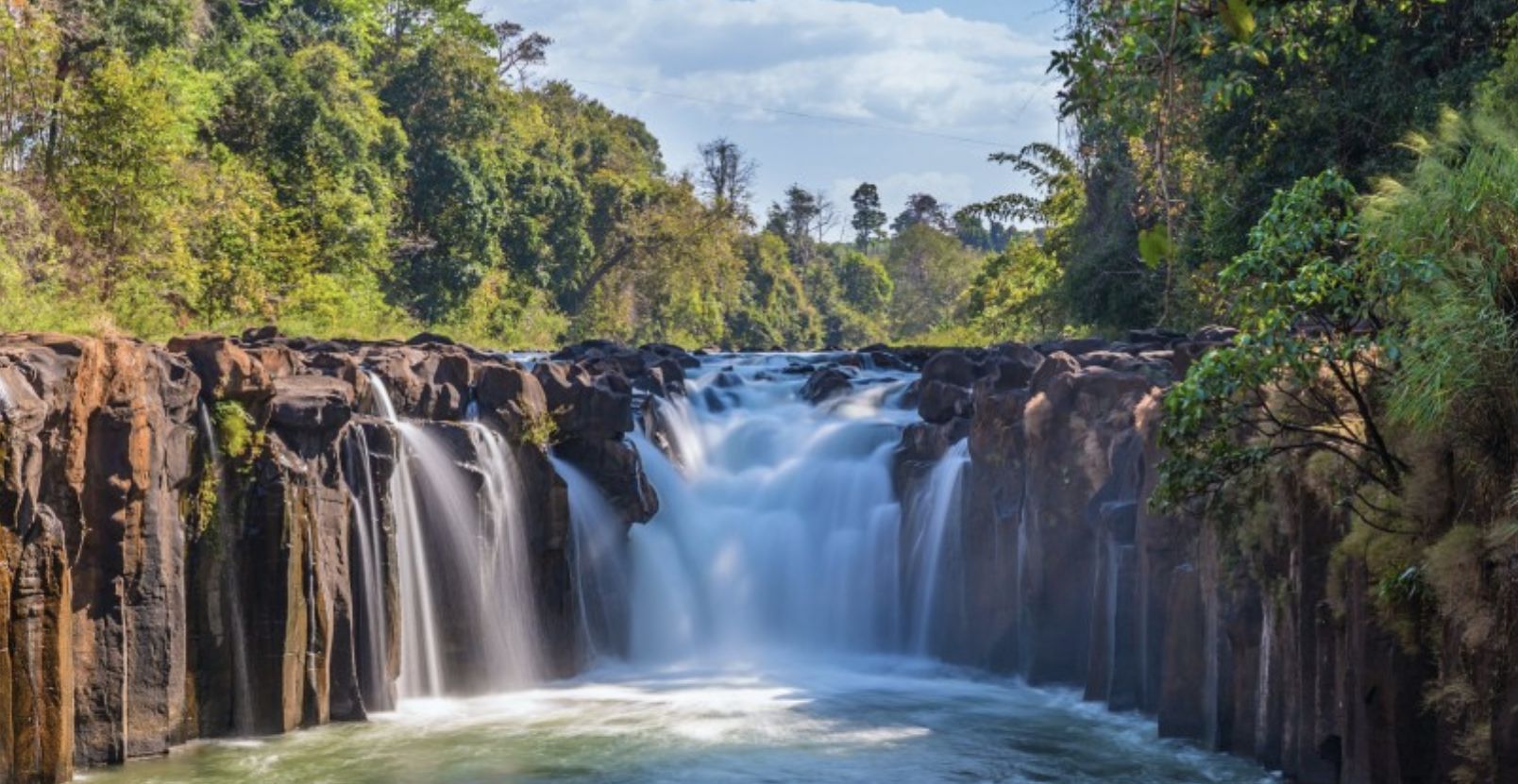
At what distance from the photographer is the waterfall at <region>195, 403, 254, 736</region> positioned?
14336mm

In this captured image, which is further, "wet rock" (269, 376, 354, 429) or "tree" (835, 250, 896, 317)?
"tree" (835, 250, 896, 317)

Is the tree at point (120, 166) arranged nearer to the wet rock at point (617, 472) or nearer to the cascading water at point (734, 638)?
the cascading water at point (734, 638)

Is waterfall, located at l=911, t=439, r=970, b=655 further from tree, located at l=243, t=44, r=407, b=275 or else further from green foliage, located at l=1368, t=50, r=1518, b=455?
tree, located at l=243, t=44, r=407, b=275

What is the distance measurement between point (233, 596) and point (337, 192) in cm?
2497

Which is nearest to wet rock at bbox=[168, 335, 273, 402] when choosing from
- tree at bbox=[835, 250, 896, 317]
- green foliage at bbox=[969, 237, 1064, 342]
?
green foliage at bbox=[969, 237, 1064, 342]

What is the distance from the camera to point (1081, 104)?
26.5ft

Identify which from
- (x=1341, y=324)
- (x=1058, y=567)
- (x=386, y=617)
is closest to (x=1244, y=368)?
(x=1341, y=324)

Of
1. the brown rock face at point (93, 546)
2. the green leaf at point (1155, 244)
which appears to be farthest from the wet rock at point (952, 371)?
the green leaf at point (1155, 244)

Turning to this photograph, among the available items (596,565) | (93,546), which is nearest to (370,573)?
(93,546)

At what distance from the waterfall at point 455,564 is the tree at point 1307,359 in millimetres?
8726

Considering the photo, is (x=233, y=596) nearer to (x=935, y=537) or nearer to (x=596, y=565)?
(x=596, y=565)

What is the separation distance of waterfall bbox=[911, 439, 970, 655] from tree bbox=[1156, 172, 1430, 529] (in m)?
8.65

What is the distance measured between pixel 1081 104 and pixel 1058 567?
10368 millimetres

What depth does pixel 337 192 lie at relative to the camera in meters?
38.0
